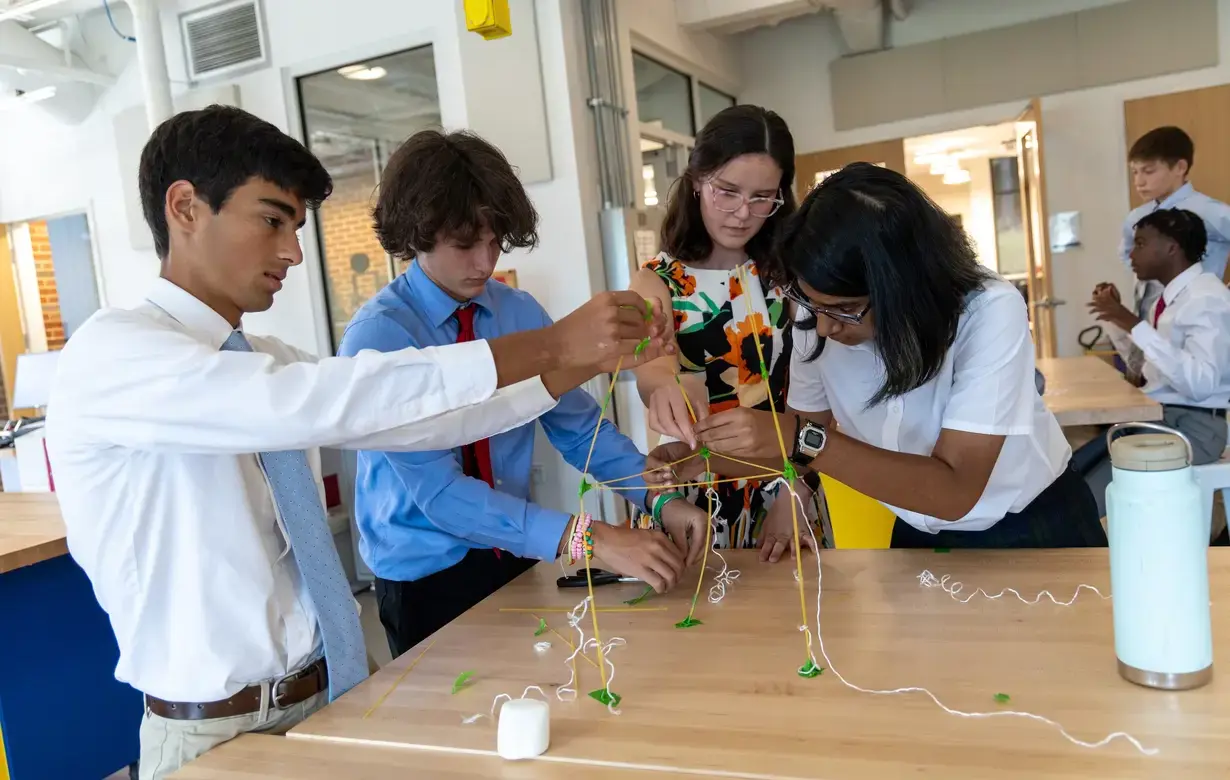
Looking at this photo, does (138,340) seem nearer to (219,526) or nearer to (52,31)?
(219,526)

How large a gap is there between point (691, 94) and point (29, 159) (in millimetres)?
4660

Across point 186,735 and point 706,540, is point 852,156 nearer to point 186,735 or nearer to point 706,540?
point 706,540

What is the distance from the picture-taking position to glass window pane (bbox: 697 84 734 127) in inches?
251

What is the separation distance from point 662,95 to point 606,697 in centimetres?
511

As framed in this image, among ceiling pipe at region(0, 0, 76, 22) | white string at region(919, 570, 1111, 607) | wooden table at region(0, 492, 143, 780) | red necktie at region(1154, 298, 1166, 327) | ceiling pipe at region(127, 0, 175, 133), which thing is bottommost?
wooden table at region(0, 492, 143, 780)

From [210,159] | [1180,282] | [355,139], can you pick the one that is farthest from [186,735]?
[355,139]

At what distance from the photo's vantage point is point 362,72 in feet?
16.0

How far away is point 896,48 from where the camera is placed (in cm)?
662

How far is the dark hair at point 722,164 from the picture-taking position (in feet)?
6.38

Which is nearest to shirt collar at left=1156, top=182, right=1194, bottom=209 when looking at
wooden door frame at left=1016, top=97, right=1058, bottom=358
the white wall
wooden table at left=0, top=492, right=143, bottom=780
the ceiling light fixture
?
wooden door frame at left=1016, top=97, right=1058, bottom=358

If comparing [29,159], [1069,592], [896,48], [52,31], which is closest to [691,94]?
[896,48]

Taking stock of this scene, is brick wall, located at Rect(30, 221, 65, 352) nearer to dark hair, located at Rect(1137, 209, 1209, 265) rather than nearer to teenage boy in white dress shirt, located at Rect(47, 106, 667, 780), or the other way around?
teenage boy in white dress shirt, located at Rect(47, 106, 667, 780)

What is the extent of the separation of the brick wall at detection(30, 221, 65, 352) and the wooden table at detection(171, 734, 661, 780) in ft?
25.1

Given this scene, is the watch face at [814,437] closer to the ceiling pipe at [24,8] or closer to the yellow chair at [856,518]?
the yellow chair at [856,518]
